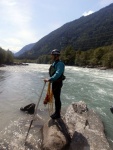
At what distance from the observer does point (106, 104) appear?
15719 mm

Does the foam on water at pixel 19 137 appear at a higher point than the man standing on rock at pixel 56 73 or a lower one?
lower

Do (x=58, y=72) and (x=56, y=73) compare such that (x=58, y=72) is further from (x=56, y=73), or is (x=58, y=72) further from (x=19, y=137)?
(x=19, y=137)

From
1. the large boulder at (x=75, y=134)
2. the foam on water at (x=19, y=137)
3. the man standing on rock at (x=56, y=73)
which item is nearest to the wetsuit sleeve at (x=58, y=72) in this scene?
the man standing on rock at (x=56, y=73)

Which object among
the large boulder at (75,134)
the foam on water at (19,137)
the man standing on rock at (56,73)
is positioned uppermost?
the man standing on rock at (56,73)

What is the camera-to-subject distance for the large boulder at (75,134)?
753cm

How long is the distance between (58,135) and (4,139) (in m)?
2.22

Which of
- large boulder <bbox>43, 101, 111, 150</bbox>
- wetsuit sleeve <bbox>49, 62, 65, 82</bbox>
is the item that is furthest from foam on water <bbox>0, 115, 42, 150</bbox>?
wetsuit sleeve <bbox>49, 62, 65, 82</bbox>

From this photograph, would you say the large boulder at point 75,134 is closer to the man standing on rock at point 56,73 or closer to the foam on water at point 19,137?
the foam on water at point 19,137

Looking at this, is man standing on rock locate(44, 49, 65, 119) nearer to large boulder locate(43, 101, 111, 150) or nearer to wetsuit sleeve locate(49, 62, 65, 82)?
wetsuit sleeve locate(49, 62, 65, 82)

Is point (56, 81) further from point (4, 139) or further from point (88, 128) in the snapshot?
point (4, 139)

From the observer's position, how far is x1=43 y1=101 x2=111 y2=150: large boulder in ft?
24.7

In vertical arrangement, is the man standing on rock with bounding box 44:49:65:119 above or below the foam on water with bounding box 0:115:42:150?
above

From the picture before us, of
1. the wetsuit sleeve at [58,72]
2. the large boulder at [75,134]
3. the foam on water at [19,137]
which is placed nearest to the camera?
the large boulder at [75,134]

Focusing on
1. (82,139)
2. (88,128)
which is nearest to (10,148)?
(82,139)
